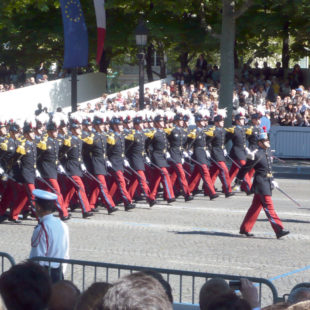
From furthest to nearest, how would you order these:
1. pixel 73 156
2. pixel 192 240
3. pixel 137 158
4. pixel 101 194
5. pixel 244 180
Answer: pixel 244 180
pixel 137 158
pixel 101 194
pixel 73 156
pixel 192 240

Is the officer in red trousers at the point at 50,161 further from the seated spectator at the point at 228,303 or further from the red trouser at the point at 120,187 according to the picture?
the seated spectator at the point at 228,303

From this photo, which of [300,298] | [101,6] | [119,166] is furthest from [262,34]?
[300,298]

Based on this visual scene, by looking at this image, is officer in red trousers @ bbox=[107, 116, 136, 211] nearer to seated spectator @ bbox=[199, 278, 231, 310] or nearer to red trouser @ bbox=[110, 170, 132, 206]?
red trouser @ bbox=[110, 170, 132, 206]

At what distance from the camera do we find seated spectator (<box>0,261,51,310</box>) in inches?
149

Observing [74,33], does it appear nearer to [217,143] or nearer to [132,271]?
[217,143]

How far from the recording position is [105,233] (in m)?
12.8

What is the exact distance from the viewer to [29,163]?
14.2 meters

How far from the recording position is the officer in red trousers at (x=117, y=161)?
50.1ft

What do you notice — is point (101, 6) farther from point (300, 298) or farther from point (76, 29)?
point (300, 298)

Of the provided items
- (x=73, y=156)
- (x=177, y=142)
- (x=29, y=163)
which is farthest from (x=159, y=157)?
(x=29, y=163)

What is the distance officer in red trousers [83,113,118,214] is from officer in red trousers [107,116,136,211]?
16 cm

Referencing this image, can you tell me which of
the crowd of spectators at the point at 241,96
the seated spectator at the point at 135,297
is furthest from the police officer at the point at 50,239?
the crowd of spectators at the point at 241,96

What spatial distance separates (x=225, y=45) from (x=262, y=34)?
18.6 ft

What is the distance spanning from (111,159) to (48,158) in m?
1.45
